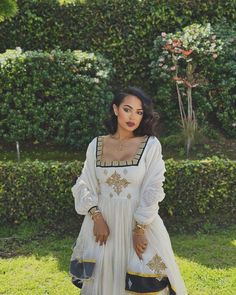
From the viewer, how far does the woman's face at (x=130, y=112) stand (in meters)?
2.96

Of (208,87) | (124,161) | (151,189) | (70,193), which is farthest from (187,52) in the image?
(151,189)

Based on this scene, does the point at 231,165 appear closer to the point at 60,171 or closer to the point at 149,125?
the point at 60,171

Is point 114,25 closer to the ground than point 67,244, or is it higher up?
higher up

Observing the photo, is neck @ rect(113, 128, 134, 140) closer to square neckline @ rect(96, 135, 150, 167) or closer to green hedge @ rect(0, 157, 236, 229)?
square neckline @ rect(96, 135, 150, 167)

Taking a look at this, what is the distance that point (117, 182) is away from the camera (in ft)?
9.64

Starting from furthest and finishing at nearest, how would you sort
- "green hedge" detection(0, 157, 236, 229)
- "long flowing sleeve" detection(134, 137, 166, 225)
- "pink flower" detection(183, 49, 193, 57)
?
"pink flower" detection(183, 49, 193, 57), "green hedge" detection(0, 157, 236, 229), "long flowing sleeve" detection(134, 137, 166, 225)

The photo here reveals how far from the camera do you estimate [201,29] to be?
670 cm

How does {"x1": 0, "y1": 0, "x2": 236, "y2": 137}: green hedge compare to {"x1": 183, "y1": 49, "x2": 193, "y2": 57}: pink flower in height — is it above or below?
above

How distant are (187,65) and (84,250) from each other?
13.0 ft

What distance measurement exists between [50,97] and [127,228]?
134 inches

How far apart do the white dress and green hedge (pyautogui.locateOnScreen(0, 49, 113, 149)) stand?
9.74 feet

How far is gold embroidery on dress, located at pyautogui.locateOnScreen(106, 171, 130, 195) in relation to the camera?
2.93 meters

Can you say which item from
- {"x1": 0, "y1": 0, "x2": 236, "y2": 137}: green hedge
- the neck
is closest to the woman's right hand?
the neck

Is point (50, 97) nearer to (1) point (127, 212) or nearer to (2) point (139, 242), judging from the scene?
(1) point (127, 212)
